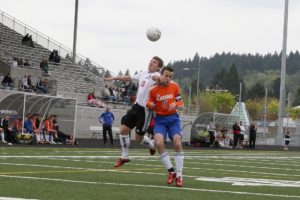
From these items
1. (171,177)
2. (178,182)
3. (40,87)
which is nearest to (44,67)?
(40,87)

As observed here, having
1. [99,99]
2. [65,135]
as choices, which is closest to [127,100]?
[99,99]

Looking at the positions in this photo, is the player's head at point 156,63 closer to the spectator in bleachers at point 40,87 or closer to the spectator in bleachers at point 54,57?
the spectator in bleachers at point 40,87

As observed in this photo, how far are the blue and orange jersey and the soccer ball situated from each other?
4386 mm

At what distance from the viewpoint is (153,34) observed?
17.0 metres

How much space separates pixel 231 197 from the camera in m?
10.1

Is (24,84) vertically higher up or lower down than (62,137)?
higher up

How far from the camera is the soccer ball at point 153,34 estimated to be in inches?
669

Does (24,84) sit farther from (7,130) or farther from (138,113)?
(138,113)

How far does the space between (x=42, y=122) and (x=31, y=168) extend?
803 inches

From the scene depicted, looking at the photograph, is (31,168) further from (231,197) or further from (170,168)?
(231,197)

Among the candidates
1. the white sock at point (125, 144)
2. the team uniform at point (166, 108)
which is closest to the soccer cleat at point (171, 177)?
the team uniform at point (166, 108)

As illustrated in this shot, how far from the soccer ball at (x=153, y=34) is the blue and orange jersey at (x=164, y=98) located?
4386 mm

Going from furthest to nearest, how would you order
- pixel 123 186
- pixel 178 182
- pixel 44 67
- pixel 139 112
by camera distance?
1. pixel 44 67
2. pixel 139 112
3. pixel 178 182
4. pixel 123 186

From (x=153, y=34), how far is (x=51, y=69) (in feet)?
115
